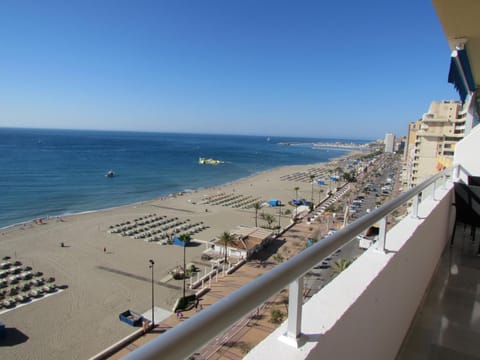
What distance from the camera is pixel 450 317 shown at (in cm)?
247

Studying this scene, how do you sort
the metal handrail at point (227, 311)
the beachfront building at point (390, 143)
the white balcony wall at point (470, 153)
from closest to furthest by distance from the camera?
the metal handrail at point (227, 311) < the white balcony wall at point (470, 153) < the beachfront building at point (390, 143)

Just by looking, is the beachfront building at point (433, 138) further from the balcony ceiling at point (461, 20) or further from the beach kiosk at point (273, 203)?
the balcony ceiling at point (461, 20)

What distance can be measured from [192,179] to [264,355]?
168 feet

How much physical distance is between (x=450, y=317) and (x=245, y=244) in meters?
16.7

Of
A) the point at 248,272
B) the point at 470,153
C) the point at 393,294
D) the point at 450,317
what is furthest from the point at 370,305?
the point at 248,272

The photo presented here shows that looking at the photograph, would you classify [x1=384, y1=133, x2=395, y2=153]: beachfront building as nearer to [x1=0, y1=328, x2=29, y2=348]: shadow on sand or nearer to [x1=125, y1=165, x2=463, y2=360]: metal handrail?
[x1=0, y1=328, x2=29, y2=348]: shadow on sand

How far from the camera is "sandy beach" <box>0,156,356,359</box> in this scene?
11.2m

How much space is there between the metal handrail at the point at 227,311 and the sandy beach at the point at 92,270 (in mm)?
11786

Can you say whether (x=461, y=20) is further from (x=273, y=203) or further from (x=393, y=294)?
(x=273, y=203)

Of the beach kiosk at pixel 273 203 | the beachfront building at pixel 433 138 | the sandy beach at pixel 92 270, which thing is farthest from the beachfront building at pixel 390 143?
the sandy beach at pixel 92 270

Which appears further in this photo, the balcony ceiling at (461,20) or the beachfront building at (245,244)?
the beachfront building at (245,244)

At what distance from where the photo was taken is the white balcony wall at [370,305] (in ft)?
3.39

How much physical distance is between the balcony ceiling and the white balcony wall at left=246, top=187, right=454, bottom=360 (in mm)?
1582

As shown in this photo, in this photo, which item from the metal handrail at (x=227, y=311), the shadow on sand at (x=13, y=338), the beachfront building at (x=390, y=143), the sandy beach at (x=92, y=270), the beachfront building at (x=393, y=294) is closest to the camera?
the metal handrail at (x=227, y=311)
